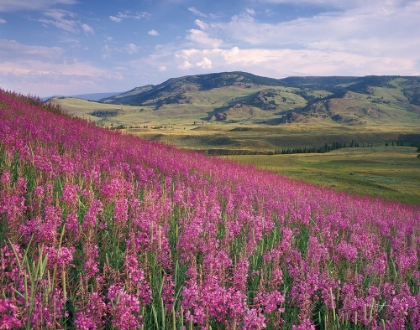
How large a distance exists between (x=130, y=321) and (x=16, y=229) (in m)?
2.53

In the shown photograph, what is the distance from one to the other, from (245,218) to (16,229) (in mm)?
4605

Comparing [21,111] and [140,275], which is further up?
[21,111]

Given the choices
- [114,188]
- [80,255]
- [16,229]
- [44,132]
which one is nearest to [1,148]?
[44,132]

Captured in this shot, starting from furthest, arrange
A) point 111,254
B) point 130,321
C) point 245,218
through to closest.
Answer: point 245,218, point 111,254, point 130,321

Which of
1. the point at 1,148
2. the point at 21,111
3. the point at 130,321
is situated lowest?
the point at 130,321

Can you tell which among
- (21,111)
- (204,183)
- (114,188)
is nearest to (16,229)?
(114,188)

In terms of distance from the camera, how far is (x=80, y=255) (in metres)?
4.78

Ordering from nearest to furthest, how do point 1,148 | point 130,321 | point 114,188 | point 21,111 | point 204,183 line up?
point 130,321 < point 114,188 < point 1,148 < point 204,183 < point 21,111

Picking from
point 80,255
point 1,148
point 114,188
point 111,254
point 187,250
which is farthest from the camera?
point 1,148

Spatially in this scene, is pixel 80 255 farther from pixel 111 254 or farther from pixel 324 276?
pixel 324 276

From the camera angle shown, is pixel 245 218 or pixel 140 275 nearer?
pixel 140 275

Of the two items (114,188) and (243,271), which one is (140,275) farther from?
(114,188)

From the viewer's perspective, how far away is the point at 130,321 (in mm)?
3203

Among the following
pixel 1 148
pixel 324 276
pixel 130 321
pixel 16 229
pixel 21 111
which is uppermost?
pixel 21 111
